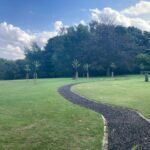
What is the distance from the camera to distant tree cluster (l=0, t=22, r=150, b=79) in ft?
226

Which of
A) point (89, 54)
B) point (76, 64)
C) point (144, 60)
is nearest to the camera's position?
point (144, 60)

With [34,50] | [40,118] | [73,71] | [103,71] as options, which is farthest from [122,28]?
[40,118]

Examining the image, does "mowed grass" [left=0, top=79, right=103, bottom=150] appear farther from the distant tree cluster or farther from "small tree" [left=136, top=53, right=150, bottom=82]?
"small tree" [left=136, top=53, right=150, bottom=82]

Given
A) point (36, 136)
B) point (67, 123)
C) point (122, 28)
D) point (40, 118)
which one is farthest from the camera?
point (122, 28)

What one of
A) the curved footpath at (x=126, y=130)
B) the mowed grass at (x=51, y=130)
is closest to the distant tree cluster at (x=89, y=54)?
Answer: the curved footpath at (x=126, y=130)

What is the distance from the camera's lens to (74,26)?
80562 mm

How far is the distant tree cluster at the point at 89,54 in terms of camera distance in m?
68.8

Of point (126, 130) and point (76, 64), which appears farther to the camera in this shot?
point (76, 64)

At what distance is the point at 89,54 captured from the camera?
2790 inches

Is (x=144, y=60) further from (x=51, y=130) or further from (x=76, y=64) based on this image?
(x=51, y=130)

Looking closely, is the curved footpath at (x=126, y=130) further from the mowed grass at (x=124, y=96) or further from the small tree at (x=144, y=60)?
the small tree at (x=144, y=60)

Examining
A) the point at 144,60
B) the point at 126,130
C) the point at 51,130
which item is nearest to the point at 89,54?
the point at 144,60

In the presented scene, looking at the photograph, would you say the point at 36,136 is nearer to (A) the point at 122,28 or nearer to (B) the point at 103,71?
(B) the point at 103,71

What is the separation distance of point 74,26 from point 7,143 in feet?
242
